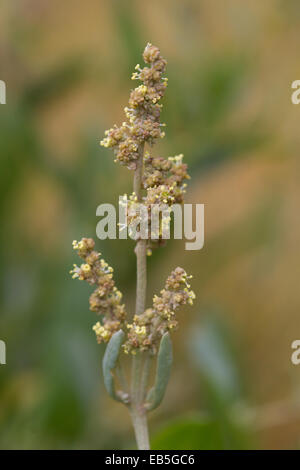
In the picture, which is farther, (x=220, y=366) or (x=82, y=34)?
(x=82, y=34)

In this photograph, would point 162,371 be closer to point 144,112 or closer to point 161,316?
point 161,316

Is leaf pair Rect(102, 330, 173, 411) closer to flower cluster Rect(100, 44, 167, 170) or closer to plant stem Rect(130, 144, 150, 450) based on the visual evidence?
plant stem Rect(130, 144, 150, 450)

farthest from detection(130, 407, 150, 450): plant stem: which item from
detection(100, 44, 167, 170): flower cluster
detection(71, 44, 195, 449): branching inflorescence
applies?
detection(100, 44, 167, 170): flower cluster

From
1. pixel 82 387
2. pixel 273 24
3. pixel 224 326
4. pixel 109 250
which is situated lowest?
pixel 82 387

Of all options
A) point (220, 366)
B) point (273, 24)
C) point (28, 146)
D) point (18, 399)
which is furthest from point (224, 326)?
point (273, 24)
